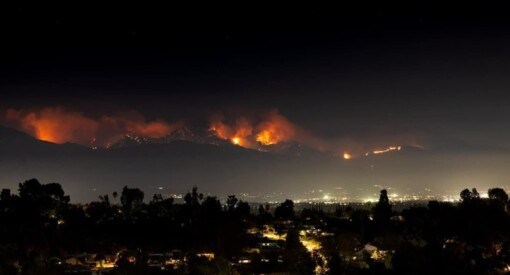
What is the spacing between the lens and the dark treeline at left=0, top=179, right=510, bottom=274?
60.2 ft

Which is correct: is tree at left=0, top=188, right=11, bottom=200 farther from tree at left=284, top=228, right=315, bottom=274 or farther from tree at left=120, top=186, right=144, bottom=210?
tree at left=284, top=228, right=315, bottom=274

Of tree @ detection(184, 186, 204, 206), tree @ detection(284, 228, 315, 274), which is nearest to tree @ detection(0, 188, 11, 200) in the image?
tree @ detection(184, 186, 204, 206)

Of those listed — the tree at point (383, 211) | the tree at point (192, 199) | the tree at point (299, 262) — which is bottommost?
the tree at point (299, 262)

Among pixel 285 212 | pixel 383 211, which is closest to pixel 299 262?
pixel 383 211

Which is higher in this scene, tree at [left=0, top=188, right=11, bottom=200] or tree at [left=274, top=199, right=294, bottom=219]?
tree at [left=0, top=188, right=11, bottom=200]

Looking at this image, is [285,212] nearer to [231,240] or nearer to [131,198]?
[131,198]

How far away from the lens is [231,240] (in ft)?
96.6

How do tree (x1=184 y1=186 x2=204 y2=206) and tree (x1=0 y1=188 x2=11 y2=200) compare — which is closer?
tree (x1=0 y1=188 x2=11 y2=200)

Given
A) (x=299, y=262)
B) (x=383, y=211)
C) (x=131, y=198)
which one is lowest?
(x=299, y=262)

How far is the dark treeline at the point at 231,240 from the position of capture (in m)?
18.3

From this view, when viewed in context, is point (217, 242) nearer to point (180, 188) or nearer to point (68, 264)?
point (68, 264)

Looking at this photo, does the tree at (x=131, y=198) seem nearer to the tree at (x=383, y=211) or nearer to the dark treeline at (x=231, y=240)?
the dark treeline at (x=231, y=240)

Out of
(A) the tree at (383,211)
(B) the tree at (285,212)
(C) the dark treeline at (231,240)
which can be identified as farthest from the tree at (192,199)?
(A) the tree at (383,211)

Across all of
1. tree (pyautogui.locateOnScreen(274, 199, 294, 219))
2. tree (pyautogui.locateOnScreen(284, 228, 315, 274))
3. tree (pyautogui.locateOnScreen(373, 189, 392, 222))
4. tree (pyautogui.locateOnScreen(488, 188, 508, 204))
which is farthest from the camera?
tree (pyautogui.locateOnScreen(274, 199, 294, 219))
